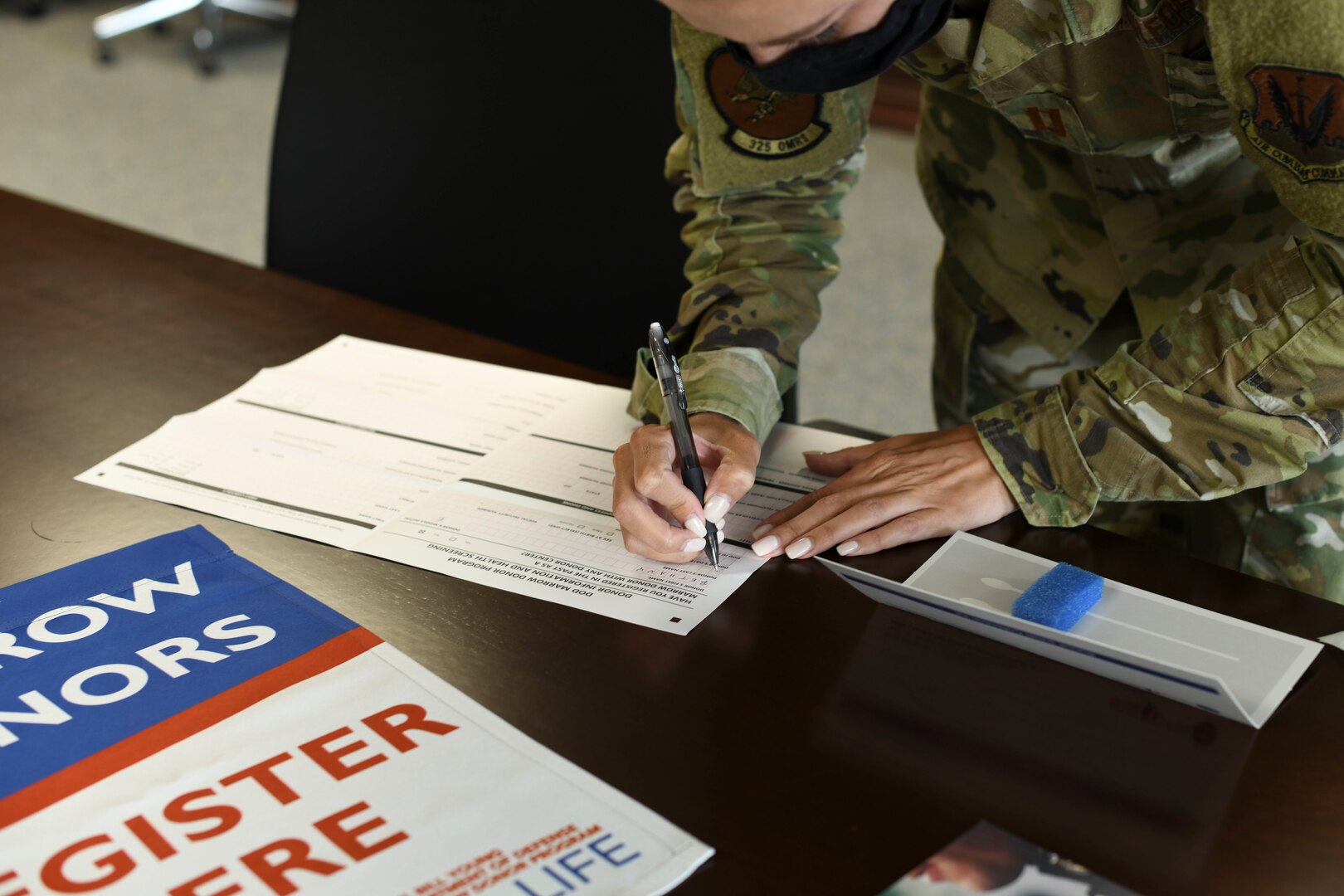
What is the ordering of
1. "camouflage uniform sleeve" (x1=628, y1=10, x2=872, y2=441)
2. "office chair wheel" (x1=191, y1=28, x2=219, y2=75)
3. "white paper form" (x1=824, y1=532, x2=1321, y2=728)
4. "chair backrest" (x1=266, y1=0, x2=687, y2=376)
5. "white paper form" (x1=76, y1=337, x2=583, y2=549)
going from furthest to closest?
"office chair wheel" (x1=191, y1=28, x2=219, y2=75) → "chair backrest" (x1=266, y1=0, x2=687, y2=376) → "camouflage uniform sleeve" (x1=628, y1=10, x2=872, y2=441) → "white paper form" (x1=76, y1=337, x2=583, y2=549) → "white paper form" (x1=824, y1=532, x2=1321, y2=728)

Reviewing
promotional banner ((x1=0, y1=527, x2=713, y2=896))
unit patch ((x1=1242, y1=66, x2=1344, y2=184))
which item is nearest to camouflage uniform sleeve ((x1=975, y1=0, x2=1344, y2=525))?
Result: unit patch ((x1=1242, y1=66, x2=1344, y2=184))

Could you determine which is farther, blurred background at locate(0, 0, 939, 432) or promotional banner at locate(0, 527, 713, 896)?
blurred background at locate(0, 0, 939, 432)

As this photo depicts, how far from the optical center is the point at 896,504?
85 centimetres

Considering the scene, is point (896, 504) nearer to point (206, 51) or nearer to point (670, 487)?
point (670, 487)

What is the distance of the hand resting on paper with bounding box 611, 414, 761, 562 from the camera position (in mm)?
818

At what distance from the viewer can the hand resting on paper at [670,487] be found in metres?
0.82

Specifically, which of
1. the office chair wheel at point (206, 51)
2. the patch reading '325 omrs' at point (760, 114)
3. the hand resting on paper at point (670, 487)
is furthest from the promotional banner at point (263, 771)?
the office chair wheel at point (206, 51)

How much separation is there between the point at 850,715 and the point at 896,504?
0.69 ft

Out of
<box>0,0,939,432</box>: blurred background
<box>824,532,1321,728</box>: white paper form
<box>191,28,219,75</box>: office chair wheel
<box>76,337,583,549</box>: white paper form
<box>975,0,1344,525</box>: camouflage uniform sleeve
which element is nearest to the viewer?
<box>824,532,1321,728</box>: white paper form

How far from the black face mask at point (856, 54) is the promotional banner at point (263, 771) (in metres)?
0.42

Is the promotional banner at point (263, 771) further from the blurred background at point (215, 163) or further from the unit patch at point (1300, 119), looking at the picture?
the blurred background at point (215, 163)

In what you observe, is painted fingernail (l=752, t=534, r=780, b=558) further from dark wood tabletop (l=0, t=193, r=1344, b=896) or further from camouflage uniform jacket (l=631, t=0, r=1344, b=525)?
camouflage uniform jacket (l=631, t=0, r=1344, b=525)

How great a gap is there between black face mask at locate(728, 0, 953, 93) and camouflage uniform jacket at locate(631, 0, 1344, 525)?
0.11m

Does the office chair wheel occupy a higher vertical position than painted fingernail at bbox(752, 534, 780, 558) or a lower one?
lower
